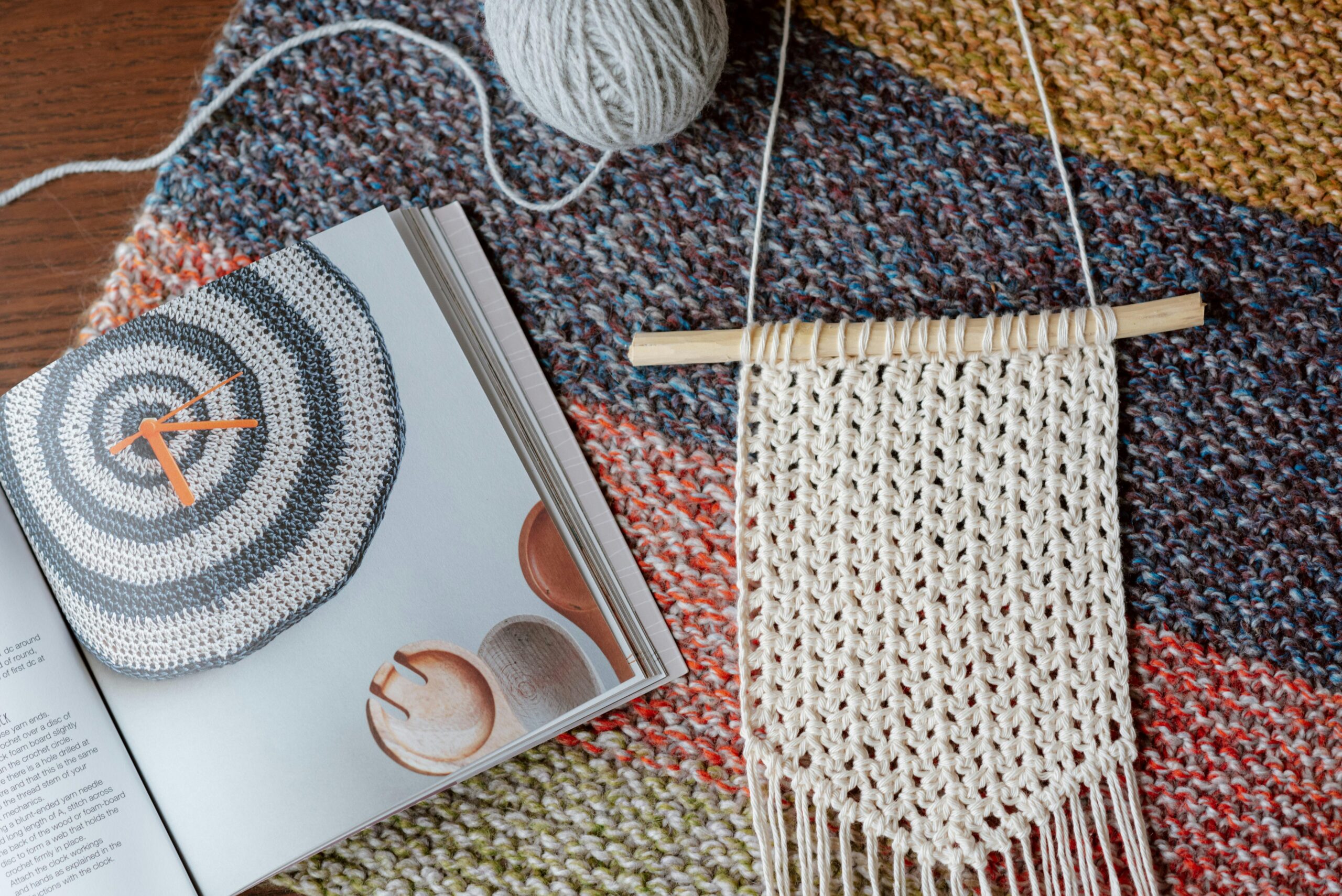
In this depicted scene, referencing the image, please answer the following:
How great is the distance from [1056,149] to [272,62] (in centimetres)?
60

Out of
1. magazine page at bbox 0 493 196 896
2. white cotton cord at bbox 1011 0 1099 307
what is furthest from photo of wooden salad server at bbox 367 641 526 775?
white cotton cord at bbox 1011 0 1099 307

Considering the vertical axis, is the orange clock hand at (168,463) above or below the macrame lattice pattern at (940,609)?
above

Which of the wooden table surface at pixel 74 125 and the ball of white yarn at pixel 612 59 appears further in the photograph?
the wooden table surface at pixel 74 125

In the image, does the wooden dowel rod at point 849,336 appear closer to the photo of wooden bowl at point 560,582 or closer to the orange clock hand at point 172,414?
the photo of wooden bowl at point 560,582

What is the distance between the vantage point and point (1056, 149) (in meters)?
0.64

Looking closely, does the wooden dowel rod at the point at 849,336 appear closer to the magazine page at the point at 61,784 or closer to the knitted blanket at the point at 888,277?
the knitted blanket at the point at 888,277

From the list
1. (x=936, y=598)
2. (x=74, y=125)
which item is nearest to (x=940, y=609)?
(x=936, y=598)

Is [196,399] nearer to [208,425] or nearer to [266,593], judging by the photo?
[208,425]

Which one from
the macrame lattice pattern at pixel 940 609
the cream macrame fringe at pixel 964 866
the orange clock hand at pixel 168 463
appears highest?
the orange clock hand at pixel 168 463

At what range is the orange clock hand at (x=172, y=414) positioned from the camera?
2.04 ft

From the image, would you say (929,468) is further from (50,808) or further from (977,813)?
(50,808)

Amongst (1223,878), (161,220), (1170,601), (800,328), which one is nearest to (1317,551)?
(1170,601)

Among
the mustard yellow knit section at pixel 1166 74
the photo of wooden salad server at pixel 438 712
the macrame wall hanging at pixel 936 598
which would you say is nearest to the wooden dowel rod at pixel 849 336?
the macrame wall hanging at pixel 936 598

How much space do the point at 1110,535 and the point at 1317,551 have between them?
0.16m
